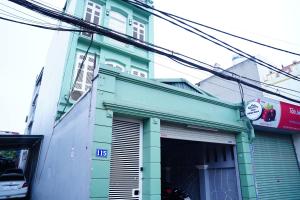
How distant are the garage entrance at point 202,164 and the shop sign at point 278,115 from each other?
206 centimetres

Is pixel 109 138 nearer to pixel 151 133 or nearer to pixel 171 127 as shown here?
pixel 151 133

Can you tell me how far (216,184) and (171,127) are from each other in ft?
13.2

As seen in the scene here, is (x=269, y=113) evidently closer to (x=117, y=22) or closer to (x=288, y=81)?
(x=288, y=81)

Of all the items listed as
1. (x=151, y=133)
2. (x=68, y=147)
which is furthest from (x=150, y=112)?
(x=68, y=147)

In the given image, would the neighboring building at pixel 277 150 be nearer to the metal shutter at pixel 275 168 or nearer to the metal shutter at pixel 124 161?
the metal shutter at pixel 275 168

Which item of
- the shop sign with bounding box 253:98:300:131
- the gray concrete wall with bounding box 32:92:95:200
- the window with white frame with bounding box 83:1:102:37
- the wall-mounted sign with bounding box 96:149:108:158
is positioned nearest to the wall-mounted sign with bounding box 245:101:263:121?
the shop sign with bounding box 253:98:300:131

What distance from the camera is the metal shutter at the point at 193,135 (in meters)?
7.29

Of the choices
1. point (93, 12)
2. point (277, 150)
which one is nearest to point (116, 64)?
point (93, 12)

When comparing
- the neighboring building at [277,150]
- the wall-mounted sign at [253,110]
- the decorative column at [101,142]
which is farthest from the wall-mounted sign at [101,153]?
the neighboring building at [277,150]

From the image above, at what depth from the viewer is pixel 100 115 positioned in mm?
5652

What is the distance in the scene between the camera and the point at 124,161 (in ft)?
20.0

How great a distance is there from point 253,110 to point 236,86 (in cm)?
773

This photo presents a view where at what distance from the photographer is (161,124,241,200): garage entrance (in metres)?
8.11

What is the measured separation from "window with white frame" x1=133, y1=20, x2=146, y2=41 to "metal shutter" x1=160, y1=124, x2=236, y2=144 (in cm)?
774
